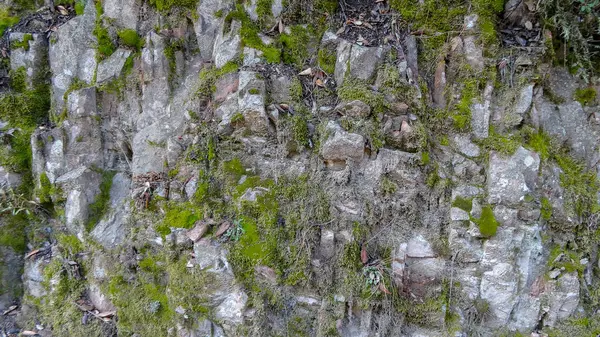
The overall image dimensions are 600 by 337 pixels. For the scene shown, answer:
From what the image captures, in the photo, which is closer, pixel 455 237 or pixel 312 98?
pixel 455 237

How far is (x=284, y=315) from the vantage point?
356cm

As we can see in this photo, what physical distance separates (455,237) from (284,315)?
196 cm

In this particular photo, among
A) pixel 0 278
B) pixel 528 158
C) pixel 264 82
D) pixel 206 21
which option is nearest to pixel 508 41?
pixel 528 158

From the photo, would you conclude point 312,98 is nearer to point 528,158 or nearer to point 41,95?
point 528,158

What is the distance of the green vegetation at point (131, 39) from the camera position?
14.9 ft

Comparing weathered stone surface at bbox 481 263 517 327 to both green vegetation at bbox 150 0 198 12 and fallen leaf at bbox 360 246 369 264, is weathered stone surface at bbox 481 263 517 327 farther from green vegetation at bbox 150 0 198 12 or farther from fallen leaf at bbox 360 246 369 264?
green vegetation at bbox 150 0 198 12

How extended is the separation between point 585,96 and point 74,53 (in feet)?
21.2

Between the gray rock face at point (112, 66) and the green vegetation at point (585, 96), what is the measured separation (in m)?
5.52

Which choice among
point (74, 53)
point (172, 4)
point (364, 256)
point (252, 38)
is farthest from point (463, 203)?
point (74, 53)

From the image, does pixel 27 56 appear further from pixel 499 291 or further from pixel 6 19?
pixel 499 291

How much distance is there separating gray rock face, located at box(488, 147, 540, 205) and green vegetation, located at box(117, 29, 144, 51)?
4639mm

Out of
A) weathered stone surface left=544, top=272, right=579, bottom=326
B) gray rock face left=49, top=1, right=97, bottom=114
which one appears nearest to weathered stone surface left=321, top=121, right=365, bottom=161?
weathered stone surface left=544, top=272, right=579, bottom=326

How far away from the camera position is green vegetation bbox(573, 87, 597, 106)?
3.76 metres

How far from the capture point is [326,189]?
368 centimetres
